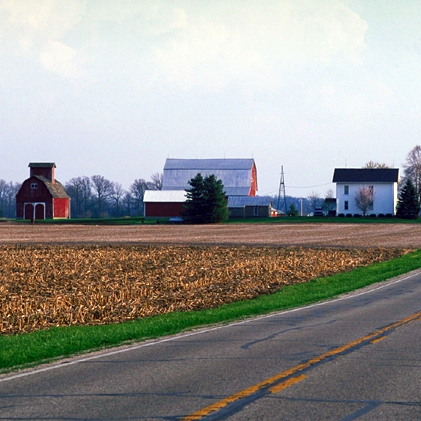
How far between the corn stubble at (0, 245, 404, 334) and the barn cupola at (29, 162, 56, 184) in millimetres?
68642

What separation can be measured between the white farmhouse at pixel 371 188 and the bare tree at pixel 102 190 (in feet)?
266

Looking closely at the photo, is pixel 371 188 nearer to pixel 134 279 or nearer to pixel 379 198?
pixel 379 198

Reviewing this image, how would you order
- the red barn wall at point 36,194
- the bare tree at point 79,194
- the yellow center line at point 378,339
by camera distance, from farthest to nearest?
the bare tree at point 79,194 → the red barn wall at point 36,194 → the yellow center line at point 378,339

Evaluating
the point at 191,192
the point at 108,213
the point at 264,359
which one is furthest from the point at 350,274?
the point at 108,213

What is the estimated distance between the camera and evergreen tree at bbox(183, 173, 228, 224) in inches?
3391

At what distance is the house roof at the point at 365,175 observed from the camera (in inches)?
4063

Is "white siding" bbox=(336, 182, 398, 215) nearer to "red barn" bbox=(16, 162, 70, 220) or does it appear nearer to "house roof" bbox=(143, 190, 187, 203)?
"house roof" bbox=(143, 190, 187, 203)

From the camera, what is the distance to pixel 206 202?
3406 inches

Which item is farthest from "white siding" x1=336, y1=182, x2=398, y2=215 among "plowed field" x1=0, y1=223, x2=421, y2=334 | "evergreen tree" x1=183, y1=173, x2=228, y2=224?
"plowed field" x1=0, y1=223, x2=421, y2=334

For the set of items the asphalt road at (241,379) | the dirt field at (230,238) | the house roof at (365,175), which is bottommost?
the asphalt road at (241,379)

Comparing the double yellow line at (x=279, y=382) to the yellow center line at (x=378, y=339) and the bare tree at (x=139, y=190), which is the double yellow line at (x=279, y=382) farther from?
the bare tree at (x=139, y=190)

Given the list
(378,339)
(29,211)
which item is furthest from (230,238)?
(29,211)

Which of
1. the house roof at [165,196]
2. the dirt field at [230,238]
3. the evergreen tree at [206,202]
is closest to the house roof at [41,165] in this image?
the house roof at [165,196]

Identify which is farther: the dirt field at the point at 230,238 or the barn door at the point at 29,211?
the barn door at the point at 29,211
